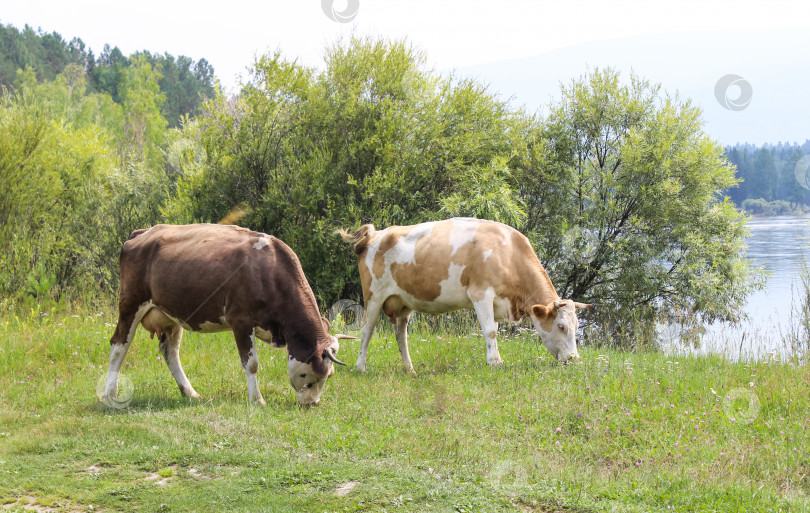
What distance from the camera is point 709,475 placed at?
5.79 m

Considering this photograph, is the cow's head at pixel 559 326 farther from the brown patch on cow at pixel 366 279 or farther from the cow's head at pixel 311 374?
the cow's head at pixel 311 374

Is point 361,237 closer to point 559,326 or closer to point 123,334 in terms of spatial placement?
point 559,326

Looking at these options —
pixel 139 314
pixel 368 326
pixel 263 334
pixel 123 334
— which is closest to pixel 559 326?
pixel 368 326

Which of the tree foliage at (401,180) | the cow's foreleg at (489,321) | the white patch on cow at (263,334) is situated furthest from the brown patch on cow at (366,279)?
the tree foliage at (401,180)

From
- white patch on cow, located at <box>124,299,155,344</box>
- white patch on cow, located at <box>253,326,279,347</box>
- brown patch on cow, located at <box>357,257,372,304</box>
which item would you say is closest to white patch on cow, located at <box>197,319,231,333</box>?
white patch on cow, located at <box>253,326,279,347</box>

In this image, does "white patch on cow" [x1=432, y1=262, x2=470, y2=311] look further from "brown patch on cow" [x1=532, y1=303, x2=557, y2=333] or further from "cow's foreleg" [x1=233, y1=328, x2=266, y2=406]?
"cow's foreleg" [x1=233, y1=328, x2=266, y2=406]

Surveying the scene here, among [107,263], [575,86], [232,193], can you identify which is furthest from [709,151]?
[107,263]

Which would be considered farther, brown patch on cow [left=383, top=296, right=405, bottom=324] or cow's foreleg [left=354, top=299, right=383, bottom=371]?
brown patch on cow [left=383, top=296, right=405, bottom=324]

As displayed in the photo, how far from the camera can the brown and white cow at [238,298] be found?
8.20m

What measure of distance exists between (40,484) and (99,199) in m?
16.1

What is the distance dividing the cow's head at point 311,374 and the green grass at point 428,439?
22 cm

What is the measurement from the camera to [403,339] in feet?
33.7

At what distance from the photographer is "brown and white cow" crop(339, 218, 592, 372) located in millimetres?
9867

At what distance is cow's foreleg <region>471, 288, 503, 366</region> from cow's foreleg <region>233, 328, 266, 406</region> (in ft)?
10.5
